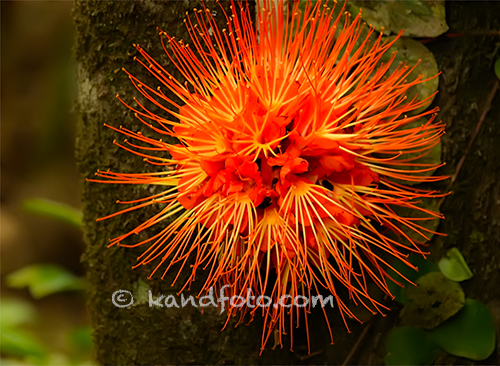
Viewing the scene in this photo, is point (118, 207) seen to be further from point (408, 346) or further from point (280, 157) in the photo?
point (408, 346)

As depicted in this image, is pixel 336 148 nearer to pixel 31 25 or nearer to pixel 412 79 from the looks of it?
pixel 412 79

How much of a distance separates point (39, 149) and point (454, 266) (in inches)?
107

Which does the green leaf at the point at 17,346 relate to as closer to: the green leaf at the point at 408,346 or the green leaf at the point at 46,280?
the green leaf at the point at 46,280

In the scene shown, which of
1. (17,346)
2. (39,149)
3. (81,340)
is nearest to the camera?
(17,346)

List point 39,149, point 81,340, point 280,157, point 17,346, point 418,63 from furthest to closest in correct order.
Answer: point 39,149
point 81,340
point 17,346
point 418,63
point 280,157

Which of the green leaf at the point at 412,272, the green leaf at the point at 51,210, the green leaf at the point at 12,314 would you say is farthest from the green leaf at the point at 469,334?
the green leaf at the point at 12,314

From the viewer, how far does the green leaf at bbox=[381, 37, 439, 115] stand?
39.8 inches

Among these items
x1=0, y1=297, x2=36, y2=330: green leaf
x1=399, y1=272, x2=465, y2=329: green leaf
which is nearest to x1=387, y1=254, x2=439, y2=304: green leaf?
x1=399, y1=272, x2=465, y2=329: green leaf

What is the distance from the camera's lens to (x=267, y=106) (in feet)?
2.66

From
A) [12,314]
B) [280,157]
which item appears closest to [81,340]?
[12,314]

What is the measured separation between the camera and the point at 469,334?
3.63ft

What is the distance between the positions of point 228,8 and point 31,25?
7.89 ft

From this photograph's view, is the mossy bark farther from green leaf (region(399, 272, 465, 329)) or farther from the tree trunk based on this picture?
green leaf (region(399, 272, 465, 329))

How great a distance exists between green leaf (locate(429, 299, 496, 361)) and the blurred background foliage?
2.35 meters
